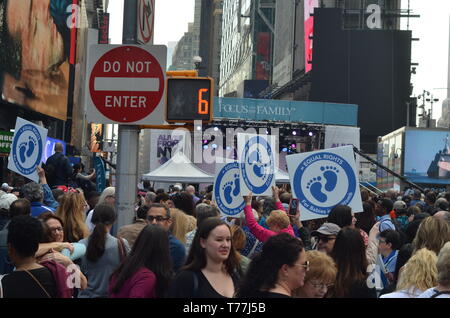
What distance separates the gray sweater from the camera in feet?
20.3

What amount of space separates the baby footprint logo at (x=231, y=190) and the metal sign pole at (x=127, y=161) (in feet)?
20.4

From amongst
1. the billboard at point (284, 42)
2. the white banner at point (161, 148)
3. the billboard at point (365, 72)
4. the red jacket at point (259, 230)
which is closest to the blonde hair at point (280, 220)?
the red jacket at point (259, 230)

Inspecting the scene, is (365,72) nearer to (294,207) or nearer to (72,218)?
(294,207)

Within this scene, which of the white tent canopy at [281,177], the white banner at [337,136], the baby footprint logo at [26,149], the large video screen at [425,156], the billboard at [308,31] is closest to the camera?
the baby footprint logo at [26,149]

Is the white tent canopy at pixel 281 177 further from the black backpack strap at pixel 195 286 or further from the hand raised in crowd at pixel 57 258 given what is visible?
the black backpack strap at pixel 195 286

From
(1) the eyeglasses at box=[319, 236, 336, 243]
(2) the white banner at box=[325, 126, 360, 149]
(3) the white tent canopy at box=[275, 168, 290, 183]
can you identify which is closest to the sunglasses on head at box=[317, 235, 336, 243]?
(1) the eyeglasses at box=[319, 236, 336, 243]

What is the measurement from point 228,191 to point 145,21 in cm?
648

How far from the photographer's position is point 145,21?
287 inches

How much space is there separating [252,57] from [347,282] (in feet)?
333

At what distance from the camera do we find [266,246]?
4.93 meters

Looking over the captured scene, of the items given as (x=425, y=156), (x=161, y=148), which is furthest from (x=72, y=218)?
(x=425, y=156)

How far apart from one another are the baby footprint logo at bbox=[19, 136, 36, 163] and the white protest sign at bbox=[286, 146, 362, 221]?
13.4 feet

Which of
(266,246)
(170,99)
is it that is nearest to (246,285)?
Answer: (266,246)

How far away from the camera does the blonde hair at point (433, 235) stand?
23.2 feet
